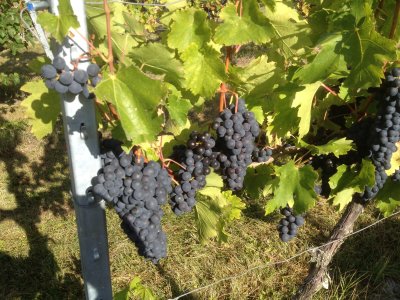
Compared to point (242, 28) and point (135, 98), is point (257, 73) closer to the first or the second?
point (242, 28)

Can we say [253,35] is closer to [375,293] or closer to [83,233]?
[83,233]

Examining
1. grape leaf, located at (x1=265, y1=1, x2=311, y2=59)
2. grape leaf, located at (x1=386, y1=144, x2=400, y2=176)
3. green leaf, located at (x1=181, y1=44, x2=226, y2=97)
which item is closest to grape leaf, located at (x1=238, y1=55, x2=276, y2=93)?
grape leaf, located at (x1=265, y1=1, x2=311, y2=59)

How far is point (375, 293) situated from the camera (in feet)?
11.2

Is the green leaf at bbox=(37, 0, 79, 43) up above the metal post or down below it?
above

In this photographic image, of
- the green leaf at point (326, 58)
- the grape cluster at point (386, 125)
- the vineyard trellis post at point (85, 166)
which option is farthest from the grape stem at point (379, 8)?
the vineyard trellis post at point (85, 166)

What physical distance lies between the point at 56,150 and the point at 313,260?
13.3 ft

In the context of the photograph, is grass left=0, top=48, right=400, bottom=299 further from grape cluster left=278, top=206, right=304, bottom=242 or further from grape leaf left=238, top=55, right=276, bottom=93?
grape leaf left=238, top=55, right=276, bottom=93

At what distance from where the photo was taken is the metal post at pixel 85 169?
1046 mm

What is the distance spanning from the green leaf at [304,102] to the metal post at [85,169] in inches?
33.8

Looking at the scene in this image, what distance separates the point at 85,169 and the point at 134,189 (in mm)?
173

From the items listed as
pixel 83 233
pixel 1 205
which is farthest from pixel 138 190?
pixel 1 205

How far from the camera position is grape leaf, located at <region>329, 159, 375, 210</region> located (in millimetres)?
1728

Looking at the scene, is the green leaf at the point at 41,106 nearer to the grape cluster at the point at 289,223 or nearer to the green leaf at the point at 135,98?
the green leaf at the point at 135,98

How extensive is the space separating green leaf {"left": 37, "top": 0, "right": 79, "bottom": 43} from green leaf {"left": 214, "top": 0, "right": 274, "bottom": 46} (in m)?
0.52
